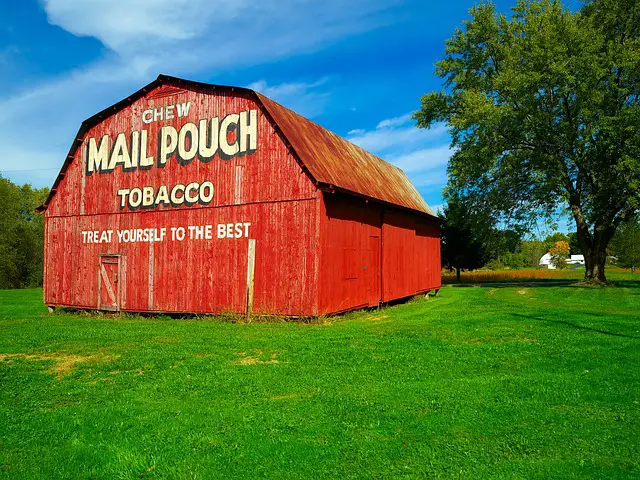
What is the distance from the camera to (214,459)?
499 centimetres

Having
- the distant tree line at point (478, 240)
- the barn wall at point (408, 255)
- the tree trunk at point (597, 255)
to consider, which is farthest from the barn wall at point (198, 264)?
the tree trunk at point (597, 255)

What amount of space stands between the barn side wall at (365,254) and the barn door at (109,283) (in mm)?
8853

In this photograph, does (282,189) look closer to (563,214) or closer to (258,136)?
(258,136)

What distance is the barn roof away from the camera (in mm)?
16406

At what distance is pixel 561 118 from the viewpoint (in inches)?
1192

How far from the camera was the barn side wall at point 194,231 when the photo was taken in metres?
16.1

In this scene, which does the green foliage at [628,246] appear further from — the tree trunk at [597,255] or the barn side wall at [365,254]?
the barn side wall at [365,254]

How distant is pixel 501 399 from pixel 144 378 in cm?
541

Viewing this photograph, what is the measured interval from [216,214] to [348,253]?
15.7ft

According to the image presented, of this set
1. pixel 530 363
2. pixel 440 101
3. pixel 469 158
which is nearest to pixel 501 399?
pixel 530 363

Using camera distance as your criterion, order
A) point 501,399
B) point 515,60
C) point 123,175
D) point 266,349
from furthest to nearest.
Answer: point 515,60 → point 123,175 → point 266,349 → point 501,399

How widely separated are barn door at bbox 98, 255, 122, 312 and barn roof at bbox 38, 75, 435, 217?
14.8ft

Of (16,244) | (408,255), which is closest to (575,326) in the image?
(408,255)

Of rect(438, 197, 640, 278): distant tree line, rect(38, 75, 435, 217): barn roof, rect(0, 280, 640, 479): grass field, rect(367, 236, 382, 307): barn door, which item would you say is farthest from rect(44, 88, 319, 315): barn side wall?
rect(438, 197, 640, 278): distant tree line
